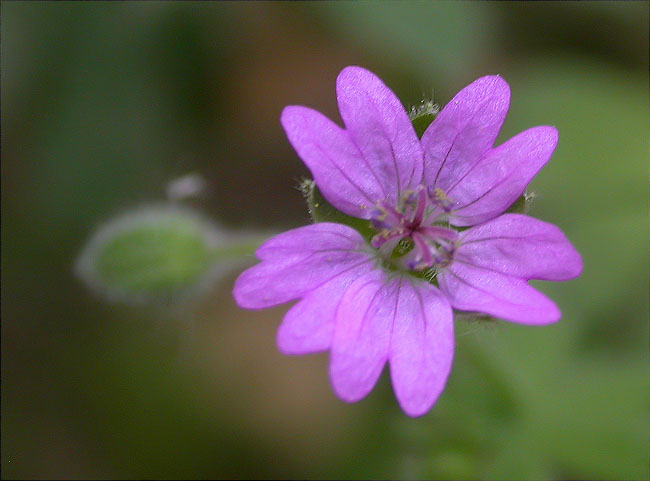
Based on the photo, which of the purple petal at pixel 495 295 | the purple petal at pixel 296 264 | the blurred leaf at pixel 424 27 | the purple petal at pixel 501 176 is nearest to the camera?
the purple petal at pixel 495 295

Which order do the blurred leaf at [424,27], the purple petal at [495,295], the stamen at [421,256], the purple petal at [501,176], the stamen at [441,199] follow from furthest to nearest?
the blurred leaf at [424,27], the stamen at [441,199], the stamen at [421,256], the purple petal at [501,176], the purple petal at [495,295]

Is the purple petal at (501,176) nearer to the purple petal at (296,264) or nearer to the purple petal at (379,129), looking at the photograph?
the purple petal at (379,129)

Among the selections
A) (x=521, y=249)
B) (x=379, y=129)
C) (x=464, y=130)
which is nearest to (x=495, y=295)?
(x=521, y=249)

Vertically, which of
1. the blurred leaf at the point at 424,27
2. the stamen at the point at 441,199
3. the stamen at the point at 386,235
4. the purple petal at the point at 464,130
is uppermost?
the blurred leaf at the point at 424,27

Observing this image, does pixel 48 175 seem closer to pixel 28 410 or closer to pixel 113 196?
pixel 113 196

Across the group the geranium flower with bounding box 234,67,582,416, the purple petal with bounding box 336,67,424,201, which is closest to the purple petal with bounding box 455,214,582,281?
the geranium flower with bounding box 234,67,582,416

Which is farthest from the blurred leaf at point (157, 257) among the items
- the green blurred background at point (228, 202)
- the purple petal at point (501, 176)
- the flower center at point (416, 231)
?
the purple petal at point (501, 176)

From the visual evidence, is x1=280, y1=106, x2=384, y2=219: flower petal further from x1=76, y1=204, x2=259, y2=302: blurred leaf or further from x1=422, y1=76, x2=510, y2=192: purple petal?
x1=76, y1=204, x2=259, y2=302: blurred leaf
